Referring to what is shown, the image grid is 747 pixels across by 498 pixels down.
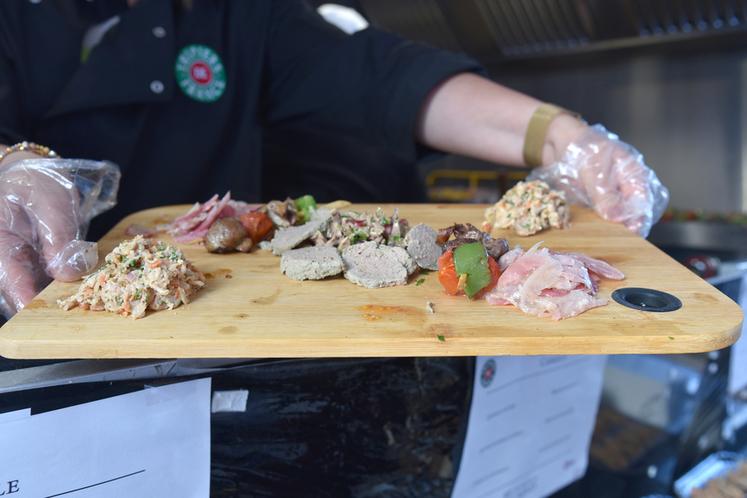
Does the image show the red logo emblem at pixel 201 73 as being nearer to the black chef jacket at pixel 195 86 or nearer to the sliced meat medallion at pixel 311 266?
the black chef jacket at pixel 195 86

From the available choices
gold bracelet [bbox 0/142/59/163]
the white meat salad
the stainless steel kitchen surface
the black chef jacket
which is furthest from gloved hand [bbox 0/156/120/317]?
the stainless steel kitchen surface

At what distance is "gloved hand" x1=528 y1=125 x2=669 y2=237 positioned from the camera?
1685mm

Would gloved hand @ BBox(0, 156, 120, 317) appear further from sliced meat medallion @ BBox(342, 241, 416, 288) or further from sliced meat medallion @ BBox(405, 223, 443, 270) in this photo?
sliced meat medallion @ BBox(405, 223, 443, 270)

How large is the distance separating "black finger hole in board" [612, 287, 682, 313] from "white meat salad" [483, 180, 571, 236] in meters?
0.40

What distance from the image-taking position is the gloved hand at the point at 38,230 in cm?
120

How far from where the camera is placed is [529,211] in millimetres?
1559

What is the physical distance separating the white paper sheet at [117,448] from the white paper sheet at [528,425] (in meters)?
0.65

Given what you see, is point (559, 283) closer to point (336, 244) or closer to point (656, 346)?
point (656, 346)

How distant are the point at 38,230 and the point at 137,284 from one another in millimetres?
369

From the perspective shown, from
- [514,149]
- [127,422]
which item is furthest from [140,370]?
[514,149]

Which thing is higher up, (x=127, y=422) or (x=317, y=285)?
(x=317, y=285)

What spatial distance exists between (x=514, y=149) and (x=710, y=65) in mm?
2158

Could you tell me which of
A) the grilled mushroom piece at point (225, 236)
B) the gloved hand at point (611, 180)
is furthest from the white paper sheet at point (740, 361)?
the grilled mushroom piece at point (225, 236)

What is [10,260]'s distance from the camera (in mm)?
1201
